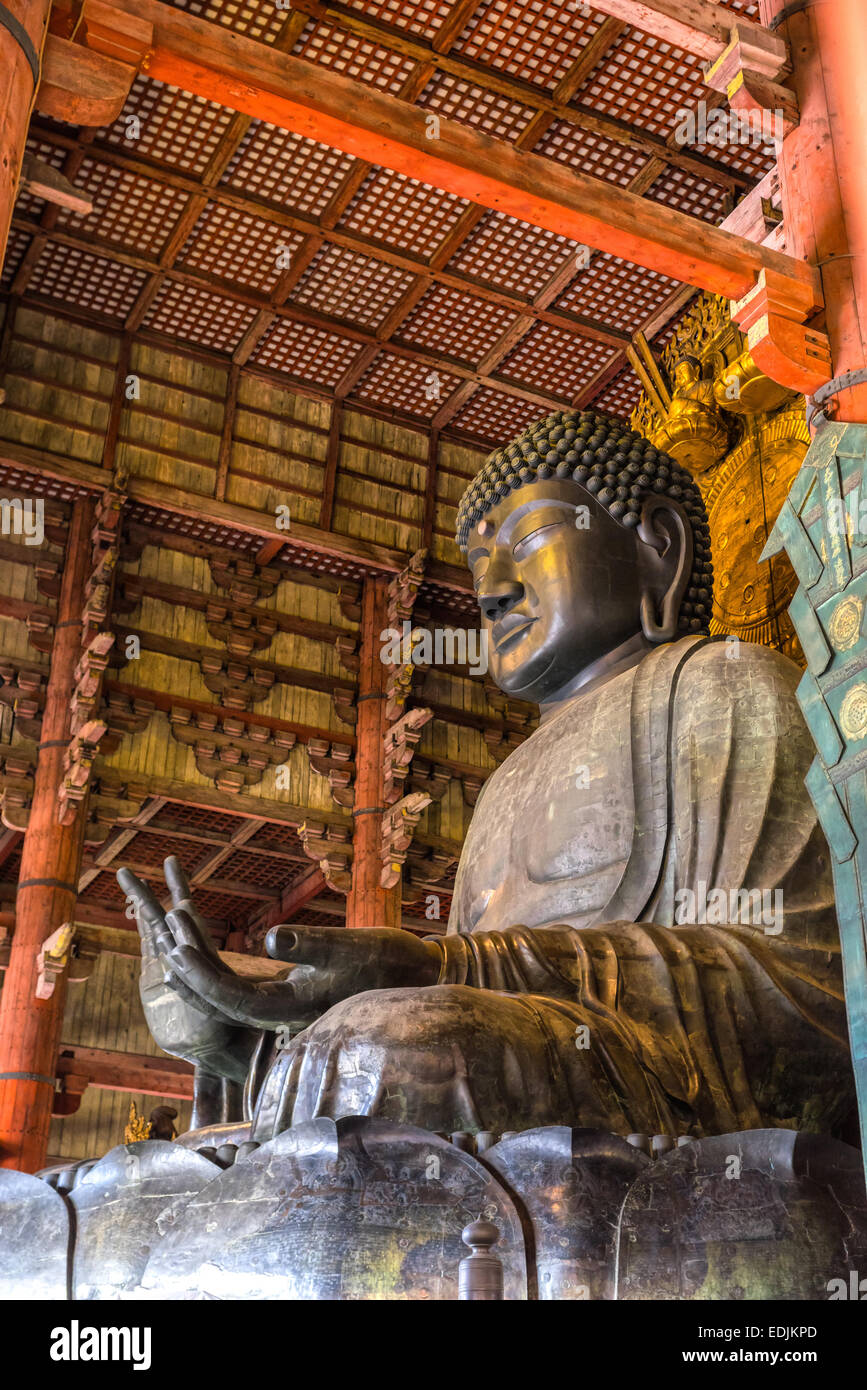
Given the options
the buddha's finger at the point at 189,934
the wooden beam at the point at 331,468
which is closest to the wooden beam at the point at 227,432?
the wooden beam at the point at 331,468

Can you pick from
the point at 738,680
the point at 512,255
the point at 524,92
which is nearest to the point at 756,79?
the point at 738,680

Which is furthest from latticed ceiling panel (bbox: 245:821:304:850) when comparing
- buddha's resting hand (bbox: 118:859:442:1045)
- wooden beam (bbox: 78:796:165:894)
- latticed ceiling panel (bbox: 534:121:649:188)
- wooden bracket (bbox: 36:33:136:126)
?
wooden bracket (bbox: 36:33:136:126)

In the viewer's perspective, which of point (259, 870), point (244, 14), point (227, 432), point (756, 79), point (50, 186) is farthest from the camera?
point (259, 870)

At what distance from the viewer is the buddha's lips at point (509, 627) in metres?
3.70

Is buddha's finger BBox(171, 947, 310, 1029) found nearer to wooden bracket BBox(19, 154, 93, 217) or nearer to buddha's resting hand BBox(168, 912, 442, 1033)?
buddha's resting hand BBox(168, 912, 442, 1033)

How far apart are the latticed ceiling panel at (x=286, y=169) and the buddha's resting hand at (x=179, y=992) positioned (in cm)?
476

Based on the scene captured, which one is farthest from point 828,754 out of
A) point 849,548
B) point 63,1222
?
point 63,1222

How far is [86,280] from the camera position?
7.52 meters

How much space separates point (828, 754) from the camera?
2.44m

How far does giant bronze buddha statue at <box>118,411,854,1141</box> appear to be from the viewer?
2.25 m

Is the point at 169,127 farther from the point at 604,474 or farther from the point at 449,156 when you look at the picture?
the point at 449,156

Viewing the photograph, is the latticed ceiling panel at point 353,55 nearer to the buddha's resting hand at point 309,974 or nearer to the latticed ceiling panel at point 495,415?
the latticed ceiling panel at point 495,415

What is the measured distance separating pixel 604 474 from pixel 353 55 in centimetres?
336
